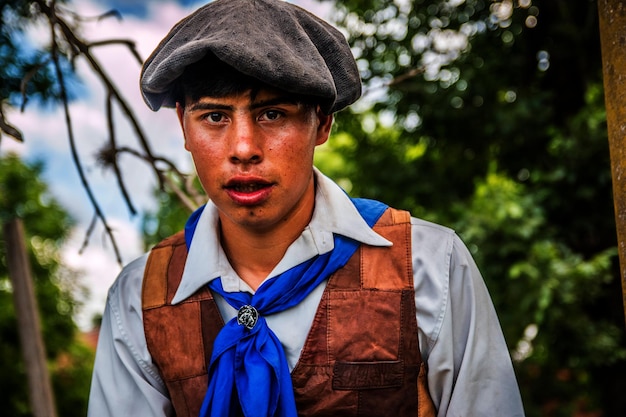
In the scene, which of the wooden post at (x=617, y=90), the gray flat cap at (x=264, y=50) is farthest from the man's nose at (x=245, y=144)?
the wooden post at (x=617, y=90)

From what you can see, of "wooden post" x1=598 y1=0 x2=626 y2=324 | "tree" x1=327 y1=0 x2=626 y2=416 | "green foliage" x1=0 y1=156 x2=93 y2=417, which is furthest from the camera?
"green foliage" x1=0 y1=156 x2=93 y2=417

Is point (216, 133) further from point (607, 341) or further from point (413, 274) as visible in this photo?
point (607, 341)

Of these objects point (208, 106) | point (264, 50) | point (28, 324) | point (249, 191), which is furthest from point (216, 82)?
point (28, 324)

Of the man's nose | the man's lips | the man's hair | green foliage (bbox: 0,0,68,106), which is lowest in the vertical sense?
the man's lips

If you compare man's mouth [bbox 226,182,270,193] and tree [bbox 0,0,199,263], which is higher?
tree [bbox 0,0,199,263]

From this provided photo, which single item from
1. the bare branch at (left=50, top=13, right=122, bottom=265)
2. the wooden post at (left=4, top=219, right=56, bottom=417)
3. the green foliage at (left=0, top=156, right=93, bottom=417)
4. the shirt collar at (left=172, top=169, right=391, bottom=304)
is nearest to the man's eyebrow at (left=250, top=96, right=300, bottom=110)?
the shirt collar at (left=172, top=169, right=391, bottom=304)

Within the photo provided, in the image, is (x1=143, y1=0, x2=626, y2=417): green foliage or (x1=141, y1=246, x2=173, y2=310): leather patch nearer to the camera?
(x1=141, y1=246, x2=173, y2=310): leather patch

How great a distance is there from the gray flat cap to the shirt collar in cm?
28

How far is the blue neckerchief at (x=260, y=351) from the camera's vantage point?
5.56 feet

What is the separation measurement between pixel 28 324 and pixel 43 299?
1.06 m

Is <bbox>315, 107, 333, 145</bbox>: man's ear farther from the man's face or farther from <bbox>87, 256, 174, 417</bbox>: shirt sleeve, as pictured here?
<bbox>87, 256, 174, 417</bbox>: shirt sleeve

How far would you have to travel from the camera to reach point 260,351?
1.73 meters

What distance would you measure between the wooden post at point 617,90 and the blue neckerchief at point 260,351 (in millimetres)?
660

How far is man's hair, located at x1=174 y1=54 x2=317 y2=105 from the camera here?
1648 mm
